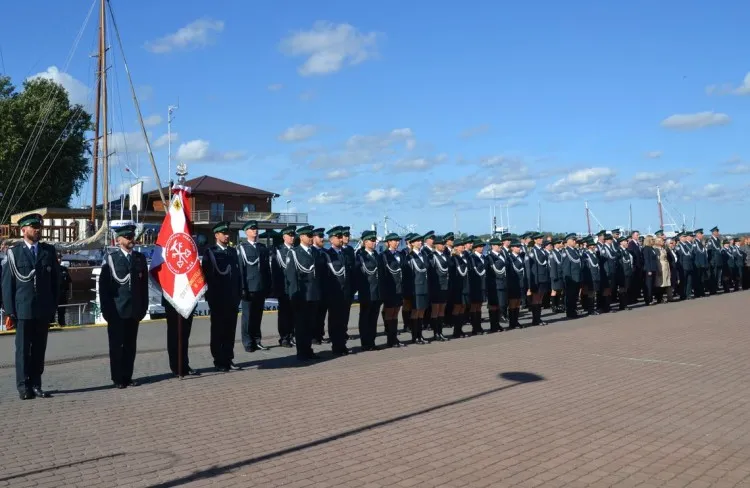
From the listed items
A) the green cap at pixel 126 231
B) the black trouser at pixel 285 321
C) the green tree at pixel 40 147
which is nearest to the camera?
the green cap at pixel 126 231

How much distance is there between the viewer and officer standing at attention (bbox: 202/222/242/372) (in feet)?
34.1

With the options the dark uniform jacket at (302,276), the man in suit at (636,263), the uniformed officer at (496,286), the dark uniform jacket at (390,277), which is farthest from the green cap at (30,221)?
the man in suit at (636,263)

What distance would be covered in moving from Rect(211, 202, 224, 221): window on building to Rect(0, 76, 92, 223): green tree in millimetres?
12912

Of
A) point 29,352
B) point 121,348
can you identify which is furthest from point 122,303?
point 29,352

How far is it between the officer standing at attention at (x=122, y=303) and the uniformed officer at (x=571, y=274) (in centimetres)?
1093

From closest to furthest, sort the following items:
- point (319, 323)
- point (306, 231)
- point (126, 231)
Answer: point (126, 231) → point (306, 231) → point (319, 323)

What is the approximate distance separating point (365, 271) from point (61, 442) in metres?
6.85

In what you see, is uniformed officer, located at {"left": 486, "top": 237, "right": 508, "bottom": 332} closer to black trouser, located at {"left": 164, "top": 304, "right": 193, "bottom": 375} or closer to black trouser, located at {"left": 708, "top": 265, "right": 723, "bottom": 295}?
black trouser, located at {"left": 164, "top": 304, "right": 193, "bottom": 375}

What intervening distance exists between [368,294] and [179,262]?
3777 mm

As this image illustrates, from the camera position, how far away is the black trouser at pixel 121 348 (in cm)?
898

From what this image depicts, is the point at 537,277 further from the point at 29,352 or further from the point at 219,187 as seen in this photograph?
the point at 219,187

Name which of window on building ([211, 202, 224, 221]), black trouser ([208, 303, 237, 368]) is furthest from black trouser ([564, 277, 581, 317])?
window on building ([211, 202, 224, 221])

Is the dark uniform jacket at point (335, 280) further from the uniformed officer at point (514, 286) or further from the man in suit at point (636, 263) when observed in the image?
the man in suit at point (636, 263)

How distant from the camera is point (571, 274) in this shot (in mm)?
17141
